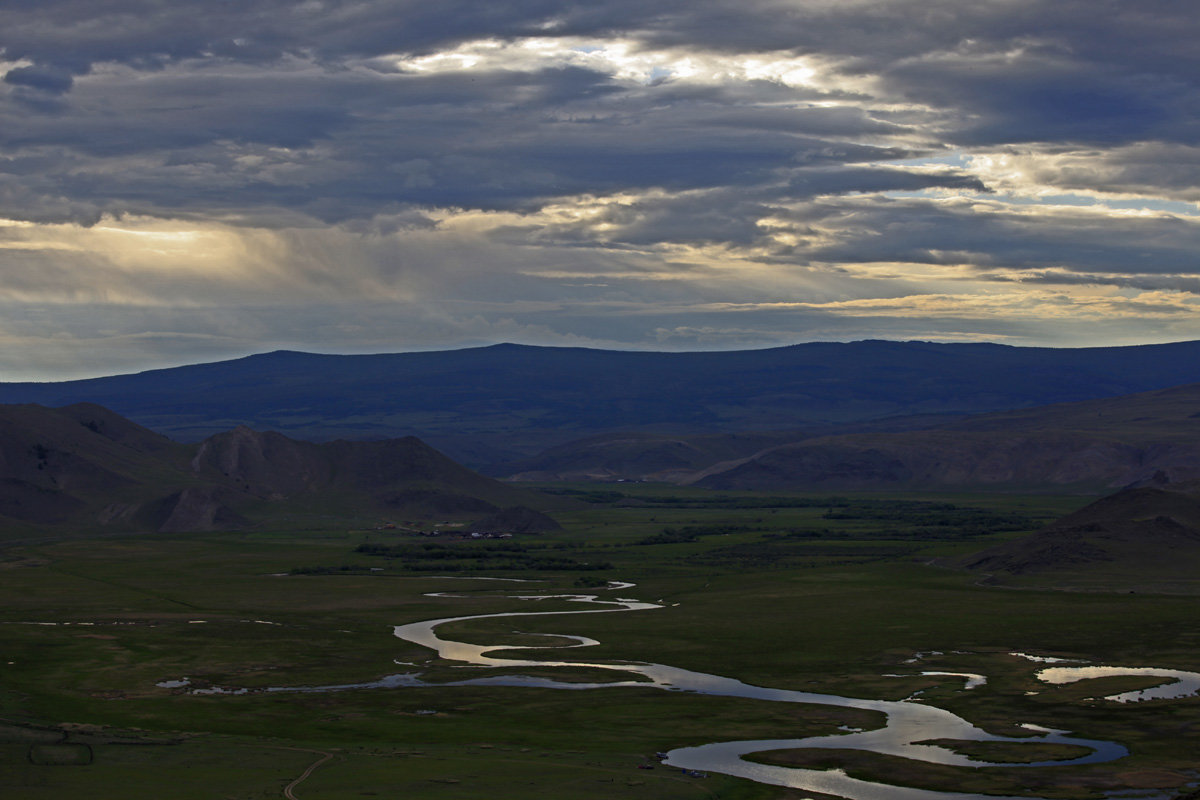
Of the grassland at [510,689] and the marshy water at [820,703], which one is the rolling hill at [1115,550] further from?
the marshy water at [820,703]

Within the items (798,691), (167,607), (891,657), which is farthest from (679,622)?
(167,607)

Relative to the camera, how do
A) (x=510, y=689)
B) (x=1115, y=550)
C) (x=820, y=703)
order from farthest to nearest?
1. (x=1115, y=550)
2. (x=510, y=689)
3. (x=820, y=703)

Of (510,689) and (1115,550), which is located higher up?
(1115,550)

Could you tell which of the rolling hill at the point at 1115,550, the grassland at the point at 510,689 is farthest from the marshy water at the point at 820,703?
the rolling hill at the point at 1115,550

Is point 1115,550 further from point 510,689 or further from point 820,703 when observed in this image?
point 510,689

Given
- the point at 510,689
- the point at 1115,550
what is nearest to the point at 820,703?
the point at 510,689

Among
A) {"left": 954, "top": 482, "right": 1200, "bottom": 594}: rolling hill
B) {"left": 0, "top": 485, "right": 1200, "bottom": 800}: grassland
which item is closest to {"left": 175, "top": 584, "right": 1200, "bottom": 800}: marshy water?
{"left": 0, "top": 485, "right": 1200, "bottom": 800}: grassland
